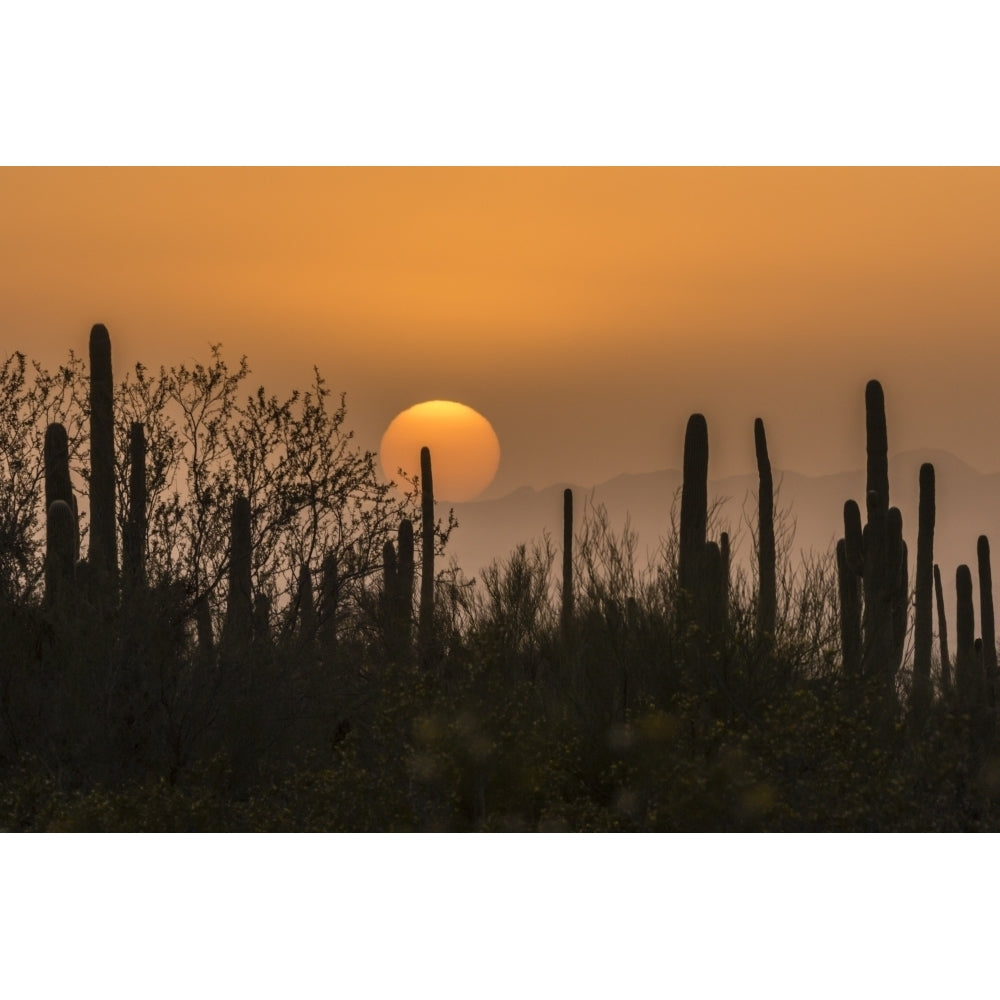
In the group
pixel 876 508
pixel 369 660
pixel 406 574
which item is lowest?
pixel 369 660

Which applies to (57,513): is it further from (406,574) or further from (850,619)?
(850,619)

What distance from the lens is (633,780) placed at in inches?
504

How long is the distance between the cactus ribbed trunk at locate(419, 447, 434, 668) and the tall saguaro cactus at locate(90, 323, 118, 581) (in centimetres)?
298

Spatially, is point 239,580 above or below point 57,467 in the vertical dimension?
below

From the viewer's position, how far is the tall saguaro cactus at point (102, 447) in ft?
49.4

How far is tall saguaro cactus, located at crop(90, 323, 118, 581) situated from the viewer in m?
15.1

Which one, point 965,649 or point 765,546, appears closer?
point 765,546

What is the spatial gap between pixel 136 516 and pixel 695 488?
5.84m

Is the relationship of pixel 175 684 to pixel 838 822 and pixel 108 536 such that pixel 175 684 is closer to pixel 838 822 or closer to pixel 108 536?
pixel 108 536

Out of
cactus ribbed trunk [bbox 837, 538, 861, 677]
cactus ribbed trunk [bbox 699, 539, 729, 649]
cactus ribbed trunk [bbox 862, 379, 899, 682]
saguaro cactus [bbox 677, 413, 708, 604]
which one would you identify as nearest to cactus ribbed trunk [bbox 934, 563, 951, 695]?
cactus ribbed trunk [bbox 862, 379, 899, 682]

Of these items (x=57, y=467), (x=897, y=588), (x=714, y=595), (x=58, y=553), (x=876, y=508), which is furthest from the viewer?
(x=876, y=508)

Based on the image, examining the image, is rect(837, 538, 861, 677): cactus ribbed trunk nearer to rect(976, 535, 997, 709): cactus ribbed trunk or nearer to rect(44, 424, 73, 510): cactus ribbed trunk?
rect(976, 535, 997, 709): cactus ribbed trunk

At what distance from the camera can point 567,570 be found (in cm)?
1948

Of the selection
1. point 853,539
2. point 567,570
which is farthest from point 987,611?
point 567,570
